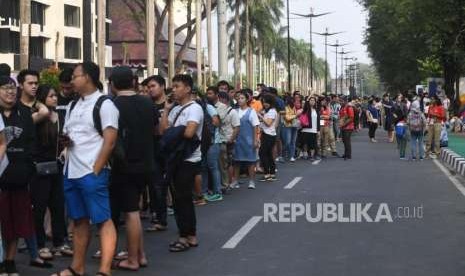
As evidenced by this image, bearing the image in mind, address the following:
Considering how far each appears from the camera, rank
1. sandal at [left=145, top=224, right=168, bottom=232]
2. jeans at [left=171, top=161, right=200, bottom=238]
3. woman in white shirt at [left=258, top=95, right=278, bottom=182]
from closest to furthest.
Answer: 1. jeans at [left=171, top=161, right=200, bottom=238]
2. sandal at [left=145, top=224, right=168, bottom=232]
3. woman in white shirt at [left=258, top=95, right=278, bottom=182]

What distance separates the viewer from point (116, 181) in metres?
7.37

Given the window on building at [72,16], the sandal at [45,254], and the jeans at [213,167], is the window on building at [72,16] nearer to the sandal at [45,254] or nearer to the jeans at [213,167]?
the jeans at [213,167]

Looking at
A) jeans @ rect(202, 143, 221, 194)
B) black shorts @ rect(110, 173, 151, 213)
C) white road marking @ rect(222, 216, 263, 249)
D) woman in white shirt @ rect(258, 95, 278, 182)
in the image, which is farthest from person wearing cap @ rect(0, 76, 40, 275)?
woman in white shirt @ rect(258, 95, 278, 182)

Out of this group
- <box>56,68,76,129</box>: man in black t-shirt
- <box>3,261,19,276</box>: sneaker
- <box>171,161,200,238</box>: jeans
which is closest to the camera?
<box>3,261,19,276</box>: sneaker

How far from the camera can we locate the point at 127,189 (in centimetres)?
736

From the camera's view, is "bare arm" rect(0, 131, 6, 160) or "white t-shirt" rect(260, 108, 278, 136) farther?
"white t-shirt" rect(260, 108, 278, 136)

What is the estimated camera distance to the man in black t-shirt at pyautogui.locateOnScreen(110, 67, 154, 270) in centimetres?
729

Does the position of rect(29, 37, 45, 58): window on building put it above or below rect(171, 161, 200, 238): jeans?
above

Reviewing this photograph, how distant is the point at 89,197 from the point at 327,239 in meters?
3.32

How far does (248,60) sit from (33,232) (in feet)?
195

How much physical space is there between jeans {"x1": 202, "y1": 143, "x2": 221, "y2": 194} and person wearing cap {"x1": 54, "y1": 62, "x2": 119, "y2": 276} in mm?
5867

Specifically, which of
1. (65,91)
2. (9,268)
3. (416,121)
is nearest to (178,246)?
(9,268)

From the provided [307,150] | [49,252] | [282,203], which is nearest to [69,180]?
[49,252]

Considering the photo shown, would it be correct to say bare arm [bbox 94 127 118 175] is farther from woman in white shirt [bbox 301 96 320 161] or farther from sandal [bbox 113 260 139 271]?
woman in white shirt [bbox 301 96 320 161]
